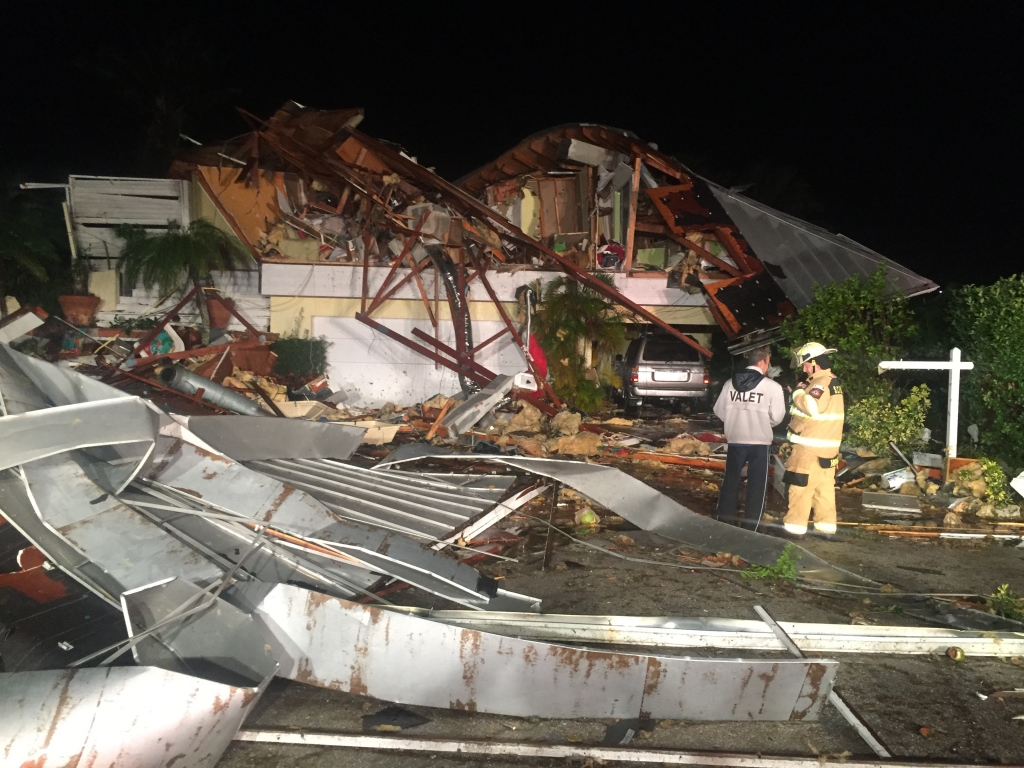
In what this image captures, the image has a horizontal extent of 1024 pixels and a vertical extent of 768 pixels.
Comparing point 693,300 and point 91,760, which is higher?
point 693,300

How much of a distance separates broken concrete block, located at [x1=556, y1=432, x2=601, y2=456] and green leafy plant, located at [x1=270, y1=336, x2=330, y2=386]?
18.8 ft

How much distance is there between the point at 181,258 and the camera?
13461 millimetres

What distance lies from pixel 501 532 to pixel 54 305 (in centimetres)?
1158

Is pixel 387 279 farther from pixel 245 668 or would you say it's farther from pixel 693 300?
pixel 245 668

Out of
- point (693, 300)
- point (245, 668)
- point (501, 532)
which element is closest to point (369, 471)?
point (501, 532)

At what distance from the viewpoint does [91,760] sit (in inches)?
113

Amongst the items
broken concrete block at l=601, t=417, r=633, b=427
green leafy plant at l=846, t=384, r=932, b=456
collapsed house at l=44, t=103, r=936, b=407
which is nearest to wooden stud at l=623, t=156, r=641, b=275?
collapsed house at l=44, t=103, r=936, b=407

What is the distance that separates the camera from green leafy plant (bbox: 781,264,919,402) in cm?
860

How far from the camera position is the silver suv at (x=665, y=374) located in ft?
45.9

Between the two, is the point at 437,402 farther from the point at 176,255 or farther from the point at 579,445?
the point at 176,255

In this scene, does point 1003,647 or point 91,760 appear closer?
point 91,760

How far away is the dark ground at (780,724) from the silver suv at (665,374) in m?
7.56

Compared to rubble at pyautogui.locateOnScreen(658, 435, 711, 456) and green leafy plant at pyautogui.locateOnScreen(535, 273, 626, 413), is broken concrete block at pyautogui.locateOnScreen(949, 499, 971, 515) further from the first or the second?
green leafy plant at pyautogui.locateOnScreen(535, 273, 626, 413)

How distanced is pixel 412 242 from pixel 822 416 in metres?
9.03
